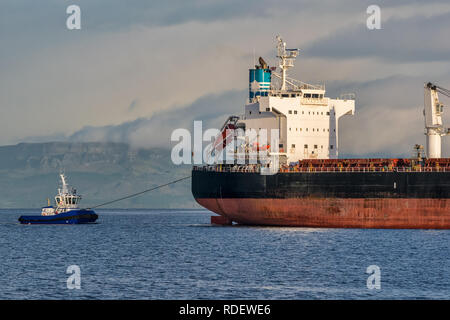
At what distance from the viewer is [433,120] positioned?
60.4 m

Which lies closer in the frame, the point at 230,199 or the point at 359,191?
the point at 359,191

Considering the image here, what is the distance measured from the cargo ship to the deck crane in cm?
8

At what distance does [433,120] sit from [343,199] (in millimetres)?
10840

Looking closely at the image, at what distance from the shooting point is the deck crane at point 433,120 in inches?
2363

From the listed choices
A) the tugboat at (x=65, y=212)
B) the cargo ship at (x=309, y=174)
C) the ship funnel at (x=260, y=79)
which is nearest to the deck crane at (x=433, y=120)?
the cargo ship at (x=309, y=174)

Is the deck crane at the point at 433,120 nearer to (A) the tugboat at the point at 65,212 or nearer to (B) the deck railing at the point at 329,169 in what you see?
(B) the deck railing at the point at 329,169

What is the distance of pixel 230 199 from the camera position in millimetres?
60156

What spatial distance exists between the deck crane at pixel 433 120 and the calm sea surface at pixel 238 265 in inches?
292

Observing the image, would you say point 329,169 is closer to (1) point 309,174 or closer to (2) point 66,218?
(1) point 309,174

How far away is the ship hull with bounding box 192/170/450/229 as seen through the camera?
53969 mm

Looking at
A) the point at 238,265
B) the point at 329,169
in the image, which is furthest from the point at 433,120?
the point at 238,265
